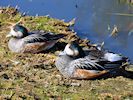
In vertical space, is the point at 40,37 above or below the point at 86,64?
above

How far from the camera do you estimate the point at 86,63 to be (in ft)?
25.6

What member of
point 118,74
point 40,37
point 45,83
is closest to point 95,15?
point 40,37

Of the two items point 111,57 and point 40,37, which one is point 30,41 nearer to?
point 40,37

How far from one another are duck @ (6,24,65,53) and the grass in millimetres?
112

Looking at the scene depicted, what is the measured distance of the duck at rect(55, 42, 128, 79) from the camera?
7762mm

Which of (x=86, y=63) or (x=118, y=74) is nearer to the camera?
(x=86, y=63)

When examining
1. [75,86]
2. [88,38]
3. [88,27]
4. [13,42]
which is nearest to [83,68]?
[75,86]

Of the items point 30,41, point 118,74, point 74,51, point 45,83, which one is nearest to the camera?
point 45,83

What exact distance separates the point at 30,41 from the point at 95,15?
426 cm

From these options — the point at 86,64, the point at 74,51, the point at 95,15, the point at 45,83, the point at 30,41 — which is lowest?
the point at 45,83

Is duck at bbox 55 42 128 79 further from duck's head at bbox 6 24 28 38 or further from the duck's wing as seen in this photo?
duck's head at bbox 6 24 28 38

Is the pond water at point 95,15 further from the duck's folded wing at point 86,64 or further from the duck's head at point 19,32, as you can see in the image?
the duck's folded wing at point 86,64

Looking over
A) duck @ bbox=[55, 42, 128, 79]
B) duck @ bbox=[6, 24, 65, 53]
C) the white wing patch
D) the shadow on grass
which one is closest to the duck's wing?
duck @ bbox=[6, 24, 65, 53]

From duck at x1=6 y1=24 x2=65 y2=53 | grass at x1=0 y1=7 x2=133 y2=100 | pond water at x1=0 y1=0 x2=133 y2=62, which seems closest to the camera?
grass at x1=0 y1=7 x2=133 y2=100
